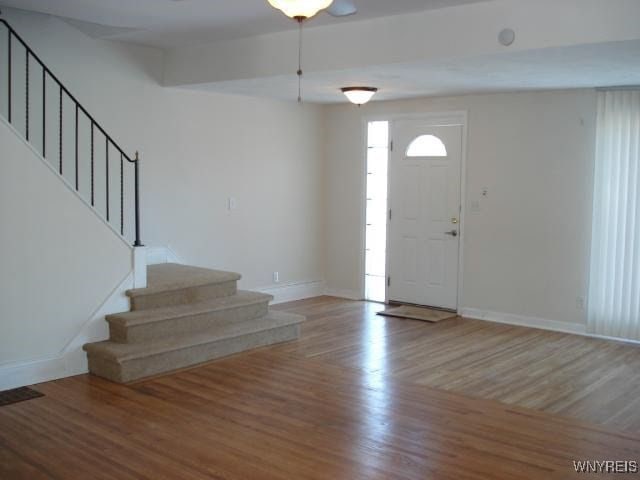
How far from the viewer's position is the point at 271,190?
8.22m

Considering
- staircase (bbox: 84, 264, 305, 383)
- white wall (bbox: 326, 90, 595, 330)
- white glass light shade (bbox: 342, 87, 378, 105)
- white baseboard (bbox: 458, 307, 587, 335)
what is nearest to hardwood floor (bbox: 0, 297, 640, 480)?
staircase (bbox: 84, 264, 305, 383)

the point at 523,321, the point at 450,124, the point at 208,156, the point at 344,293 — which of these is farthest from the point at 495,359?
the point at 208,156

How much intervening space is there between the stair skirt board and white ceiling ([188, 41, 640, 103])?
7.97ft

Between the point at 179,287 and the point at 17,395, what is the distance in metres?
1.59

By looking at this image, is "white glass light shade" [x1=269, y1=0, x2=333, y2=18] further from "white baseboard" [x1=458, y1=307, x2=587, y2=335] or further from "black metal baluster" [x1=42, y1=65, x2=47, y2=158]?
"white baseboard" [x1=458, y1=307, x2=587, y2=335]

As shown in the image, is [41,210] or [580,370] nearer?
[41,210]

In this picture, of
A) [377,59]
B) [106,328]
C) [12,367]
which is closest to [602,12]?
[377,59]

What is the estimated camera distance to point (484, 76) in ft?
19.3

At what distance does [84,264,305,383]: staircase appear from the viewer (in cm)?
523

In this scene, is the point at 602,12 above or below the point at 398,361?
above

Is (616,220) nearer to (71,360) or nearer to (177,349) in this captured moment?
(177,349)

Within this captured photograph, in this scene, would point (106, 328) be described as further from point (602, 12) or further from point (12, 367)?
point (602, 12)

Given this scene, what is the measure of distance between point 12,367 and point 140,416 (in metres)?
1.22

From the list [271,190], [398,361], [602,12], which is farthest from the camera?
[271,190]
